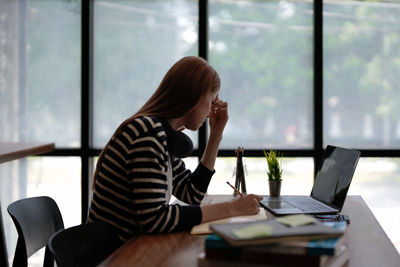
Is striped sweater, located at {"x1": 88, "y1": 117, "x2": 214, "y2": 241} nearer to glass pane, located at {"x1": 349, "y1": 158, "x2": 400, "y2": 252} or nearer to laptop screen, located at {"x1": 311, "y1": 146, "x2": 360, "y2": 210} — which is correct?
laptop screen, located at {"x1": 311, "y1": 146, "x2": 360, "y2": 210}

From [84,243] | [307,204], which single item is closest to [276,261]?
[84,243]

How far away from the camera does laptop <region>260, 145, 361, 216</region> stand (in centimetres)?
167

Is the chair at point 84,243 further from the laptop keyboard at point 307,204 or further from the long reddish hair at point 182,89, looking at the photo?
the laptop keyboard at point 307,204

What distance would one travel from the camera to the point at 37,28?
3350 mm

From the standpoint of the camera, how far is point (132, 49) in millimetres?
3324

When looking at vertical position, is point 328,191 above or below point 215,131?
below

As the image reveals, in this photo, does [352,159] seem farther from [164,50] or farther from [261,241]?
[164,50]

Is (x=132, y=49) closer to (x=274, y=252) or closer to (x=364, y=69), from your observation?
(x=364, y=69)

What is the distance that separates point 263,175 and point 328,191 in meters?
1.51

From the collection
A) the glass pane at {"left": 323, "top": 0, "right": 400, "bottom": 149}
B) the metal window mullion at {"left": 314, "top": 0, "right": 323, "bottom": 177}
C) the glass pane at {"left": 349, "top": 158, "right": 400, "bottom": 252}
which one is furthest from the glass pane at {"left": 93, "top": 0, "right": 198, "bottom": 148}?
the glass pane at {"left": 349, "top": 158, "right": 400, "bottom": 252}

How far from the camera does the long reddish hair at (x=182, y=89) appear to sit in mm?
1575

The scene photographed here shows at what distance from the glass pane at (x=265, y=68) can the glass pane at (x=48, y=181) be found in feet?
3.75

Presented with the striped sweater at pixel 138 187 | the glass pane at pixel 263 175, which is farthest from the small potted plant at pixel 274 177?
the glass pane at pixel 263 175

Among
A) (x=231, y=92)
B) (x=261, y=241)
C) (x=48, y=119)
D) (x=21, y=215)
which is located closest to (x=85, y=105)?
(x=48, y=119)
